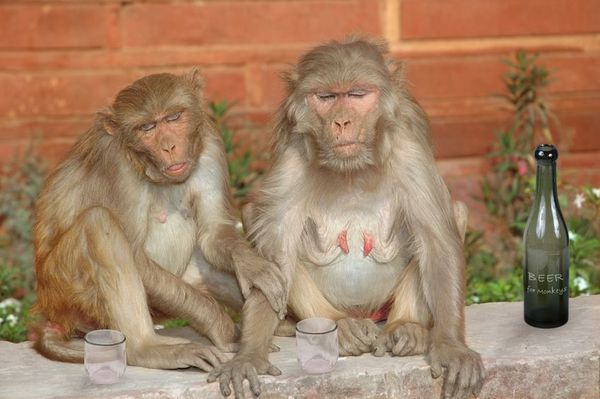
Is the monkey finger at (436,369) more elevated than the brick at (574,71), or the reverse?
the brick at (574,71)

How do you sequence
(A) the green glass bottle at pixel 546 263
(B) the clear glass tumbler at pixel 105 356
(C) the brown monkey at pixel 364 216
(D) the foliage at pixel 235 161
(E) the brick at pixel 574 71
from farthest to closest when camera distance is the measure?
(E) the brick at pixel 574 71 → (D) the foliage at pixel 235 161 → (A) the green glass bottle at pixel 546 263 → (C) the brown monkey at pixel 364 216 → (B) the clear glass tumbler at pixel 105 356

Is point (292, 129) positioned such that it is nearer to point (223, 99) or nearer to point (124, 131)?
point (124, 131)

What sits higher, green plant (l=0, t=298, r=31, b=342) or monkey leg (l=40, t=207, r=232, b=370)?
monkey leg (l=40, t=207, r=232, b=370)

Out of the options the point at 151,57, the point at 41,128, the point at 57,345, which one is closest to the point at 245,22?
the point at 151,57

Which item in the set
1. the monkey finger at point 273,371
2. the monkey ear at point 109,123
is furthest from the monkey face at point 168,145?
the monkey finger at point 273,371

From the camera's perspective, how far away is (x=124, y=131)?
5.71 metres

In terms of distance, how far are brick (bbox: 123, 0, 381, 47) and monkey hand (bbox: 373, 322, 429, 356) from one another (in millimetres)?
2928

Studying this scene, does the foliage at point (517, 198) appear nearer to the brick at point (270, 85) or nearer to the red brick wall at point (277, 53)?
the red brick wall at point (277, 53)

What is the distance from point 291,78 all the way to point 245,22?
2802 millimetres

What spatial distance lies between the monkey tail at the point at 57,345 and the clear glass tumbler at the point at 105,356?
374 mm

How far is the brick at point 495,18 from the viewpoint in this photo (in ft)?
28.5

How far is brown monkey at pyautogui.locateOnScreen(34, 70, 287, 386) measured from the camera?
5559 millimetres

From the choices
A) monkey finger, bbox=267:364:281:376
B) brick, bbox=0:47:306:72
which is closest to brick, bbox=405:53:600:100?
brick, bbox=0:47:306:72

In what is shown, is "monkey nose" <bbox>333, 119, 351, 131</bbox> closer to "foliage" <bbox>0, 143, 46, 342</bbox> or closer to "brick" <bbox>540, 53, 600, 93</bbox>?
"foliage" <bbox>0, 143, 46, 342</bbox>
